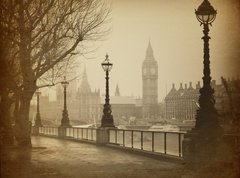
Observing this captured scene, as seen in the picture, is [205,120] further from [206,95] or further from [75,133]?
[75,133]

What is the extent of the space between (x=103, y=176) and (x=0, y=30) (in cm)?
565

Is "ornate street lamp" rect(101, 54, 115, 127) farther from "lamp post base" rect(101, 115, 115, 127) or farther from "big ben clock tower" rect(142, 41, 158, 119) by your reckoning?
"big ben clock tower" rect(142, 41, 158, 119)

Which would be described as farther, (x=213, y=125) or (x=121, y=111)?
(x=121, y=111)

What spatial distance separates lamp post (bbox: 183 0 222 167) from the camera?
Answer: 1299 cm

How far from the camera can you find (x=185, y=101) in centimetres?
3641

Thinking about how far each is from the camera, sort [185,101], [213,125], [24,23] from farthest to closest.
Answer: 1. [185,101]
2. [24,23]
3. [213,125]

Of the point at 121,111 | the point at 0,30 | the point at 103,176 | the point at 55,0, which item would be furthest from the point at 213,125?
the point at 121,111

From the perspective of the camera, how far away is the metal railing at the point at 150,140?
53.7ft

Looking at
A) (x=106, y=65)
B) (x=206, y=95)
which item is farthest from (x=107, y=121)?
(x=206, y=95)

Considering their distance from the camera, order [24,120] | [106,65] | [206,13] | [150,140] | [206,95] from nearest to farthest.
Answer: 1. [206,13]
2. [206,95]
3. [150,140]
4. [24,120]
5. [106,65]

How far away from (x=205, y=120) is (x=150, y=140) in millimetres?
5942

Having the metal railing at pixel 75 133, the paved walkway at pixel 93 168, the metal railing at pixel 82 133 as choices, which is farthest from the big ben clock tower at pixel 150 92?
the paved walkway at pixel 93 168

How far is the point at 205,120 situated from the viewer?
13.2 meters

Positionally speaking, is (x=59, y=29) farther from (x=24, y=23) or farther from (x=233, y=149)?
(x=233, y=149)
